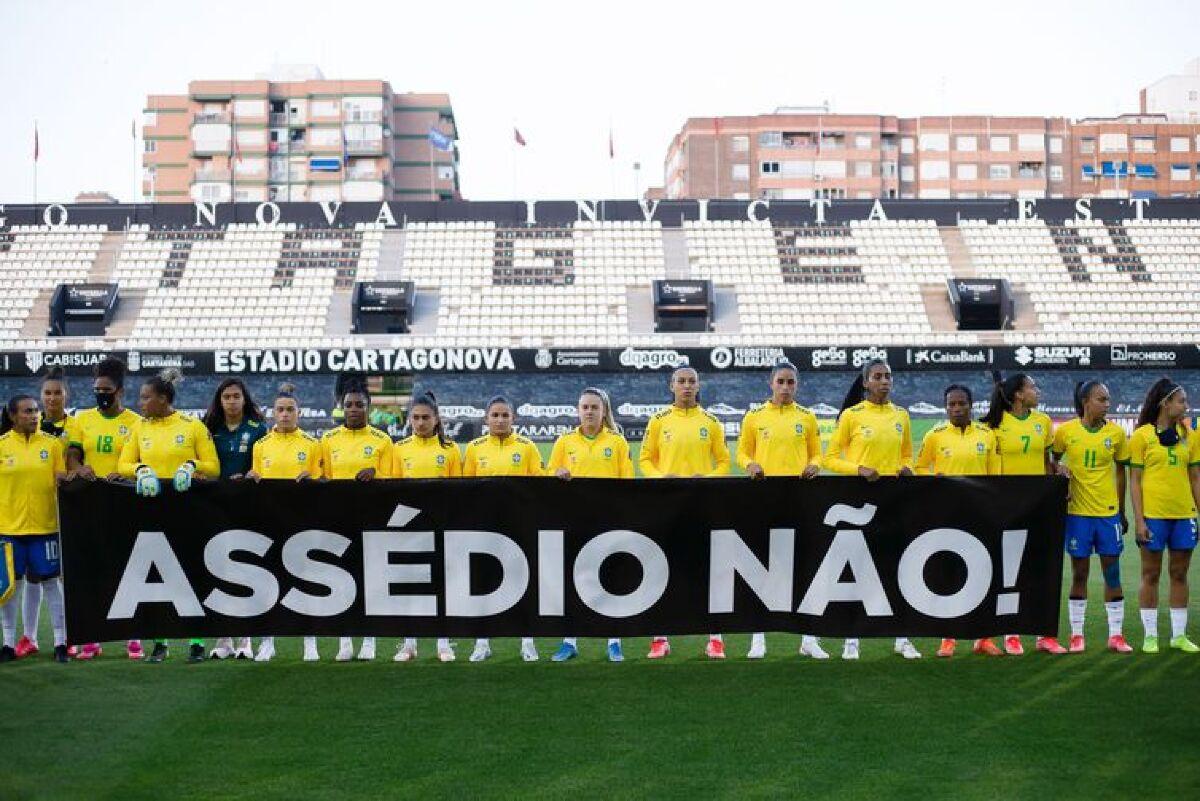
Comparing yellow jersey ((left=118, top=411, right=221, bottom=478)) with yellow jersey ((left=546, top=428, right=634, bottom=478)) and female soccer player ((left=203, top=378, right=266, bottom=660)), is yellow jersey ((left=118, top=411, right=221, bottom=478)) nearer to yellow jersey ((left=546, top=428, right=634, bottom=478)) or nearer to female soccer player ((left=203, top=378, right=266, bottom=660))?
female soccer player ((left=203, top=378, right=266, bottom=660))

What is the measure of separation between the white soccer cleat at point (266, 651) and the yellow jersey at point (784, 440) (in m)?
3.41

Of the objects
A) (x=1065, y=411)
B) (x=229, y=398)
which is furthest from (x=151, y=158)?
(x=229, y=398)

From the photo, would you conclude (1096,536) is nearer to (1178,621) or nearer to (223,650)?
(1178,621)

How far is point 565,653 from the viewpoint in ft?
25.2

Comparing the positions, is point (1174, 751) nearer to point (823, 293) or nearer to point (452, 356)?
point (452, 356)

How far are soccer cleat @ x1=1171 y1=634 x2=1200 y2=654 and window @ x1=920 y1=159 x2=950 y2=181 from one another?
3227 inches

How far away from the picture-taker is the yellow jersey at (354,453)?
25.6 feet

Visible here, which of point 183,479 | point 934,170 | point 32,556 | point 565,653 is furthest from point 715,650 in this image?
point 934,170

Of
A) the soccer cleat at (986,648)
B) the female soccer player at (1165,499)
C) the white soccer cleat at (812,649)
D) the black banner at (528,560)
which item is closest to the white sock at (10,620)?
the black banner at (528,560)

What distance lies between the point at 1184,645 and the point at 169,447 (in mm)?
6804

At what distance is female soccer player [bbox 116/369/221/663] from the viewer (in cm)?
762

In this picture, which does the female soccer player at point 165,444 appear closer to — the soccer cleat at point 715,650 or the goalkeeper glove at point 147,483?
the goalkeeper glove at point 147,483

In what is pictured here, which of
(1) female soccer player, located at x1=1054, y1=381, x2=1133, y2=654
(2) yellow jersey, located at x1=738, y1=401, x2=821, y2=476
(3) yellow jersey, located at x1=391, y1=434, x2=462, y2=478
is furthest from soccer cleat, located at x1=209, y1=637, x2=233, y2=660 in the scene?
(1) female soccer player, located at x1=1054, y1=381, x2=1133, y2=654

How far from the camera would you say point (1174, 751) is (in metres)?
5.44
